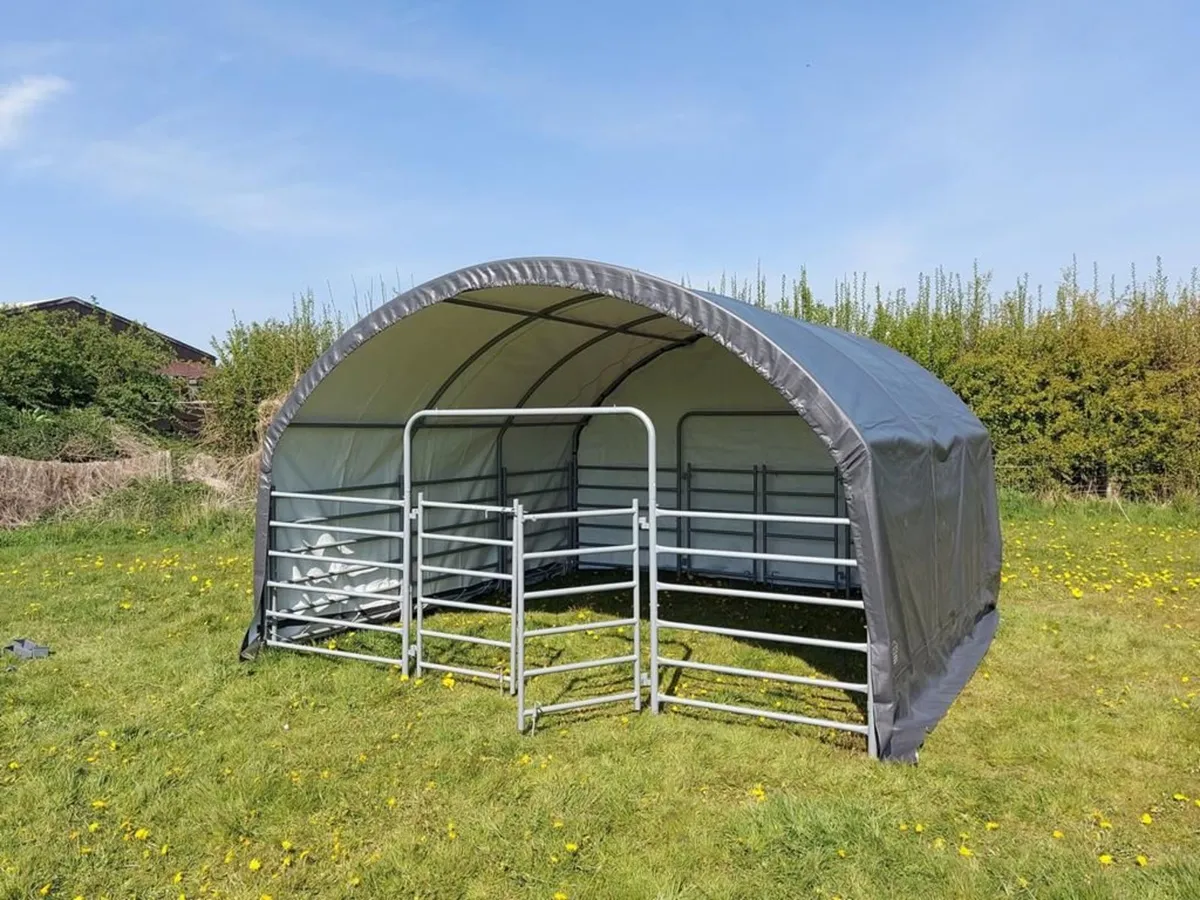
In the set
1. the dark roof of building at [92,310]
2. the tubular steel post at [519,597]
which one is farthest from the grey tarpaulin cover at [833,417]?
the dark roof of building at [92,310]

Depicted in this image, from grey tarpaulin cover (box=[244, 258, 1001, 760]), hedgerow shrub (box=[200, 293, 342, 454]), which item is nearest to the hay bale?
hedgerow shrub (box=[200, 293, 342, 454])

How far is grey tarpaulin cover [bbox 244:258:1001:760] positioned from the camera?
160 inches

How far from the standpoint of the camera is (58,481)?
38.8 ft

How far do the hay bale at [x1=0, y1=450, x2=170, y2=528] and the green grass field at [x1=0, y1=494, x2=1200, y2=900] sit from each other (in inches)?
257

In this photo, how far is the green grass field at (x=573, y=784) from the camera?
3082 millimetres

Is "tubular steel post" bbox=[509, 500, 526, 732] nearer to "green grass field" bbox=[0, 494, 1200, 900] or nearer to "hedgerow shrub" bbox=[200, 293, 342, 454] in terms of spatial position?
"green grass field" bbox=[0, 494, 1200, 900]

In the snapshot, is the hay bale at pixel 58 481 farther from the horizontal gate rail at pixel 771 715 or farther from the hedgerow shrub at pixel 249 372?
the horizontal gate rail at pixel 771 715

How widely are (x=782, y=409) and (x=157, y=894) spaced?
6213 millimetres

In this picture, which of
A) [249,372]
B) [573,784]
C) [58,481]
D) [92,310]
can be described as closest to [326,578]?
[573,784]

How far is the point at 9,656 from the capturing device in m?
5.72

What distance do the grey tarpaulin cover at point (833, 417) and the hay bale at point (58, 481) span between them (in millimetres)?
7436

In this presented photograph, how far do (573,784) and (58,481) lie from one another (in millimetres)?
10866

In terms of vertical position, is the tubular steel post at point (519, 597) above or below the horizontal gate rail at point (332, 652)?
above

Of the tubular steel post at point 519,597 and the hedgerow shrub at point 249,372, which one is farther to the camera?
the hedgerow shrub at point 249,372
